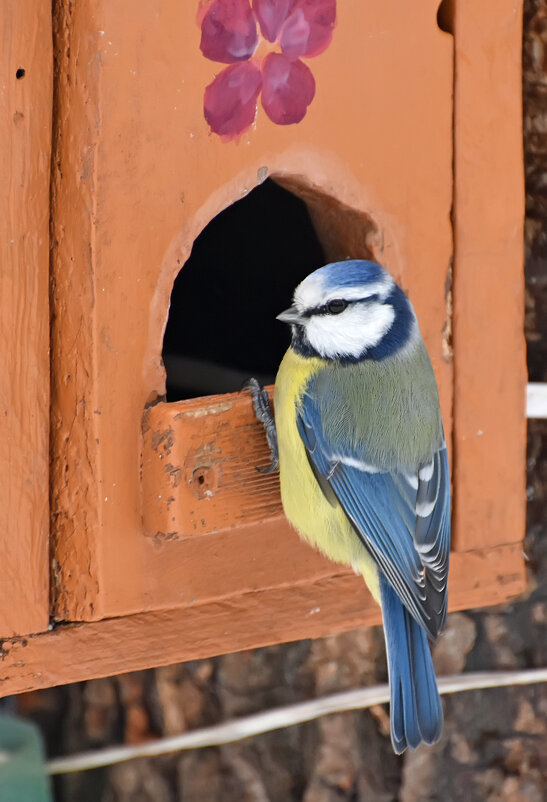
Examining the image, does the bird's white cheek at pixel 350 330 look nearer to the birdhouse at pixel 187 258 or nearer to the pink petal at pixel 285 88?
the birdhouse at pixel 187 258

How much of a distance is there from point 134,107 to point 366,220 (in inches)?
15.9

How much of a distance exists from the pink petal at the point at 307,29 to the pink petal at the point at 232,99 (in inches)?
2.5

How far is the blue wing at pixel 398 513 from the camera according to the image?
157cm

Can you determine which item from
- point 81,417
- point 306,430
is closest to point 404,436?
point 306,430

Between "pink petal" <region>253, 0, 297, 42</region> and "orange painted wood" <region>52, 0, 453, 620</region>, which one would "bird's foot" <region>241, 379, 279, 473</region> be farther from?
"pink petal" <region>253, 0, 297, 42</region>

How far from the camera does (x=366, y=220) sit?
167 centimetres

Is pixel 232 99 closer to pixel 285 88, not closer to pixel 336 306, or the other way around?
pixel 285 88

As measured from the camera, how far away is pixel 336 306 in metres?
1.65

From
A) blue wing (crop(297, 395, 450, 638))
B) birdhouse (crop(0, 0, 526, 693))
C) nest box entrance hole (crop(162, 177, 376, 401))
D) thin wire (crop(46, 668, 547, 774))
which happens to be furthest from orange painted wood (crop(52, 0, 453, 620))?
thin wire (crop(46, 668, 547, 774))

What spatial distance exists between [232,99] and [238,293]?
1.94ft

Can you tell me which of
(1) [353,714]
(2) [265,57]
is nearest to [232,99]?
(2) [265,57]

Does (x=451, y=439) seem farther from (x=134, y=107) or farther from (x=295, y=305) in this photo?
(x=134, y=107)

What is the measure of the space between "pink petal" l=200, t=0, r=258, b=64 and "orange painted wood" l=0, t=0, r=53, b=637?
0.69ft

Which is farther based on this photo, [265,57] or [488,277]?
[488,277]
